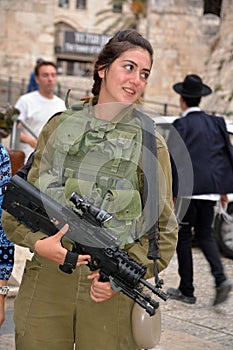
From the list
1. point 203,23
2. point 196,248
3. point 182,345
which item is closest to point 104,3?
point 203,23

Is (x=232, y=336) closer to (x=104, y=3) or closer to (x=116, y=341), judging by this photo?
(x=116, y=341)

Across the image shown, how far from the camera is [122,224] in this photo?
2.73m

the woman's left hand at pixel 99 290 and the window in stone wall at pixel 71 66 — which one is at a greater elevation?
the woman's left hand at pixel 99 290

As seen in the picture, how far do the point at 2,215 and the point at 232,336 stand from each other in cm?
311

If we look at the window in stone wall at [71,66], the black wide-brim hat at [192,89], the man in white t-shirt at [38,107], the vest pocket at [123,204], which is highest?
the vest pocket at [123,204]

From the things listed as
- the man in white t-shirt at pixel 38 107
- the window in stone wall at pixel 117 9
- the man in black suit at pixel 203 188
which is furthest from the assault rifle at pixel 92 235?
the window in stone wall at pixel 117 9

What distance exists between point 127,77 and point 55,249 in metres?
0.71

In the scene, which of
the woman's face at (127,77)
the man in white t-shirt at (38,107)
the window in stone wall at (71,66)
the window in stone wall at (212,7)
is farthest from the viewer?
the window in stone wall at (71,66)

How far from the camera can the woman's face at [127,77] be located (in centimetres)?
282

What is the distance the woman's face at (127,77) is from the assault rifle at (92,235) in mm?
454

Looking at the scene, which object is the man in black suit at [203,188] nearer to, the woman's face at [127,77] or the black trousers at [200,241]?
the black trousers at [200,241]

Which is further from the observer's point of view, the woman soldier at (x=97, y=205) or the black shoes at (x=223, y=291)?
the black shoes at (x=223, y=291)

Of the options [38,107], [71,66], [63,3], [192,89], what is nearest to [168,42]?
[71,66]

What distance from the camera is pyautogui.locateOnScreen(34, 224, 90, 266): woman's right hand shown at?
2.62m
